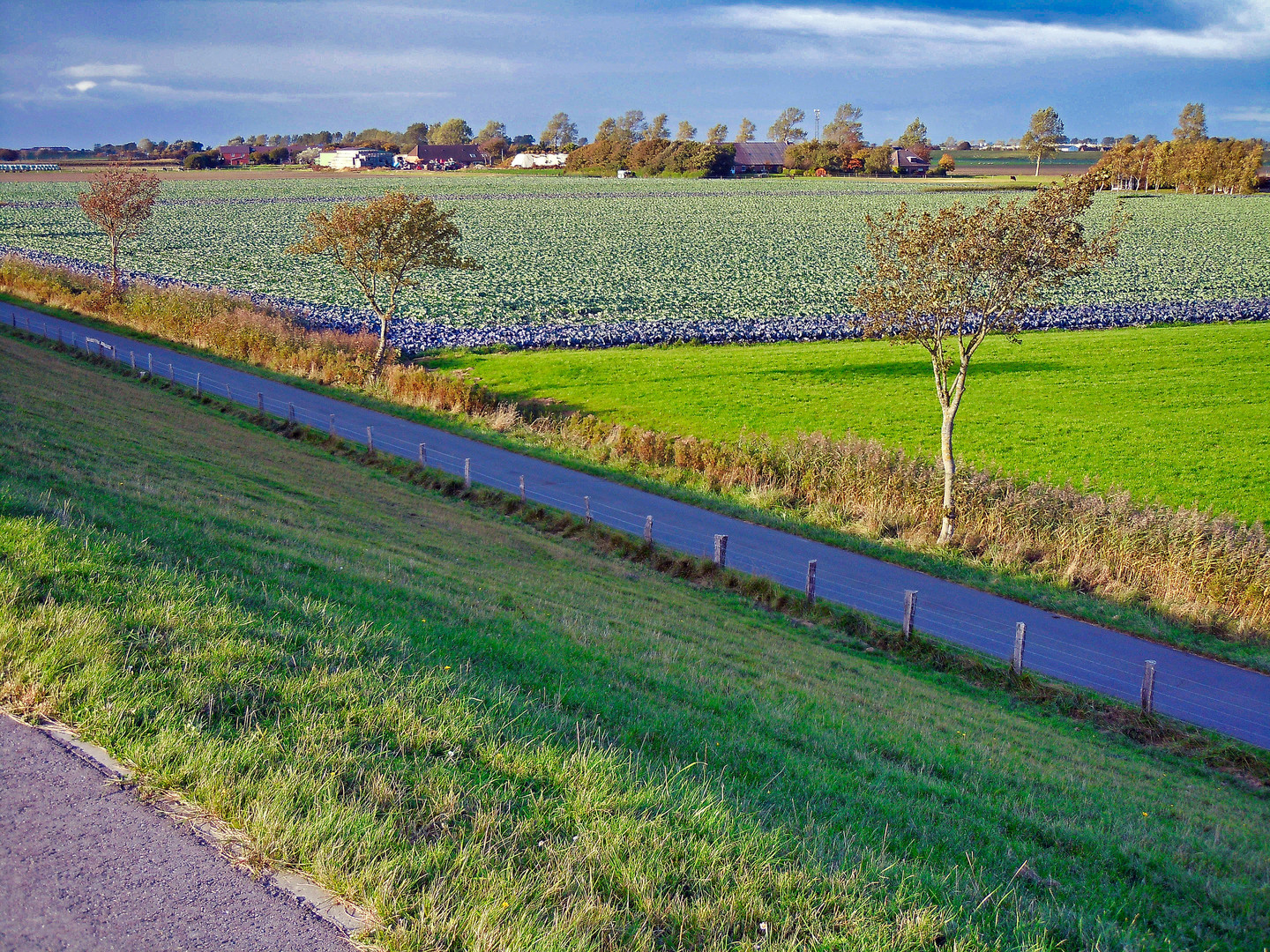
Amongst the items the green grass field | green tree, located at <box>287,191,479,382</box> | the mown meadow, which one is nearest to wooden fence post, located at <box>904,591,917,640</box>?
the green grass field

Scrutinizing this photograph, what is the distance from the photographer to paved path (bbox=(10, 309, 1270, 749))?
47.5ft

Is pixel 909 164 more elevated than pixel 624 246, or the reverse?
pixel 909 164

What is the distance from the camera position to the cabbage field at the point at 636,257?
5213 cm

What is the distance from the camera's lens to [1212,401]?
34.6 meters

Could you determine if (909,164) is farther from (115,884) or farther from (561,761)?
(115,884)

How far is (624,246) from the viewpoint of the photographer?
8625cm

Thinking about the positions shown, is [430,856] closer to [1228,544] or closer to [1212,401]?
[1228,544]

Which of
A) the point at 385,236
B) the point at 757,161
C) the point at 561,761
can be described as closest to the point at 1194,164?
the point at 757,161

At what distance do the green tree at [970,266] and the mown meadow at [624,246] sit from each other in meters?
31.0

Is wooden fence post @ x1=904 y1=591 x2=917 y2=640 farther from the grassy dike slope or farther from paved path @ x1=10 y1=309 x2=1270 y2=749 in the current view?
the grassy dike slope

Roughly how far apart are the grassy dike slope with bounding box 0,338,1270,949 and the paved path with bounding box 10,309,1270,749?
2276 mm

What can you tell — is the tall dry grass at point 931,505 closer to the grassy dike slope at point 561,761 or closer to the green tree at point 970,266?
the green tree at point 970,266

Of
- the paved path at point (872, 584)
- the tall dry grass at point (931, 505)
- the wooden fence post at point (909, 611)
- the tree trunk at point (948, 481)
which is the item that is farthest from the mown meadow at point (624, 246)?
the wooden fence post at point (909, 611)

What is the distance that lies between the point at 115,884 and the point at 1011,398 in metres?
35.6
